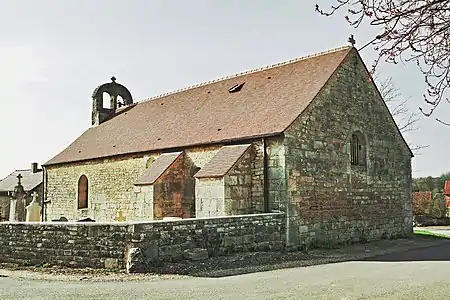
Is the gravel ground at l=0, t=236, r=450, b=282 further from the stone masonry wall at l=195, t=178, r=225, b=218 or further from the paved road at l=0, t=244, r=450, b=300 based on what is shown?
the stone masonry wall at l=195, t=178, r=225, b=218

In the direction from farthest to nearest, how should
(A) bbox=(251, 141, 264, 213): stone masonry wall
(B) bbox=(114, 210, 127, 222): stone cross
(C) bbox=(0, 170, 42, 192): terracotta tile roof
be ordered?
(C) bbox=(0, 170, 42, 192): terracotta tile roof < (B) bbox=(114, 210, 127, 222): stone cross < (A) bbox=(251, 141, 264, 213): stone masonry wall

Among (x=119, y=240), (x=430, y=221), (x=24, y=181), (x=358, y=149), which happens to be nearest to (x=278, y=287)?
(x=119, y=240)

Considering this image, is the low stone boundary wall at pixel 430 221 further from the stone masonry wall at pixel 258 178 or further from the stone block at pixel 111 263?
the stone block at pixel 111 263

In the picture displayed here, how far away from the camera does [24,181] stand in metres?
46.1

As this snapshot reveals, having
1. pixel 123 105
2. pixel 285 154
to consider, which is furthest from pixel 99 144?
pixel 285 154

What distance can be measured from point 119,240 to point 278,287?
3921mm

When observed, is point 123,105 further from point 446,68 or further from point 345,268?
point 446,68

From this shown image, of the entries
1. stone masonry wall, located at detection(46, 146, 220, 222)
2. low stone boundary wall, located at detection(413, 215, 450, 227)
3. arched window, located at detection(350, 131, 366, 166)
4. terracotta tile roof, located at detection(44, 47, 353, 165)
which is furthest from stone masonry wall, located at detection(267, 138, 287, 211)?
low stone boundary wall, located at detection(413, 215, 450, 227)

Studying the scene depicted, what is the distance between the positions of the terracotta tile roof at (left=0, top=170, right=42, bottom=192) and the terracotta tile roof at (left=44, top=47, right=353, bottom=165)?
18113 mm

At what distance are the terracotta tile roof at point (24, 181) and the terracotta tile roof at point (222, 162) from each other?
98.4ft

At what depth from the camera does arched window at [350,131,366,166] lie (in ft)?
62.1

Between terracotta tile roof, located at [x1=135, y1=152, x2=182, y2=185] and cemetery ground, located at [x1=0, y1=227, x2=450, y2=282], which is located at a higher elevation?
terracotta tile roof, located at [x1=135, y1=152, x2=182, y2=185]

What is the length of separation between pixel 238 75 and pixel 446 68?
1836 cm

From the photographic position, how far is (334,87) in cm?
1770
